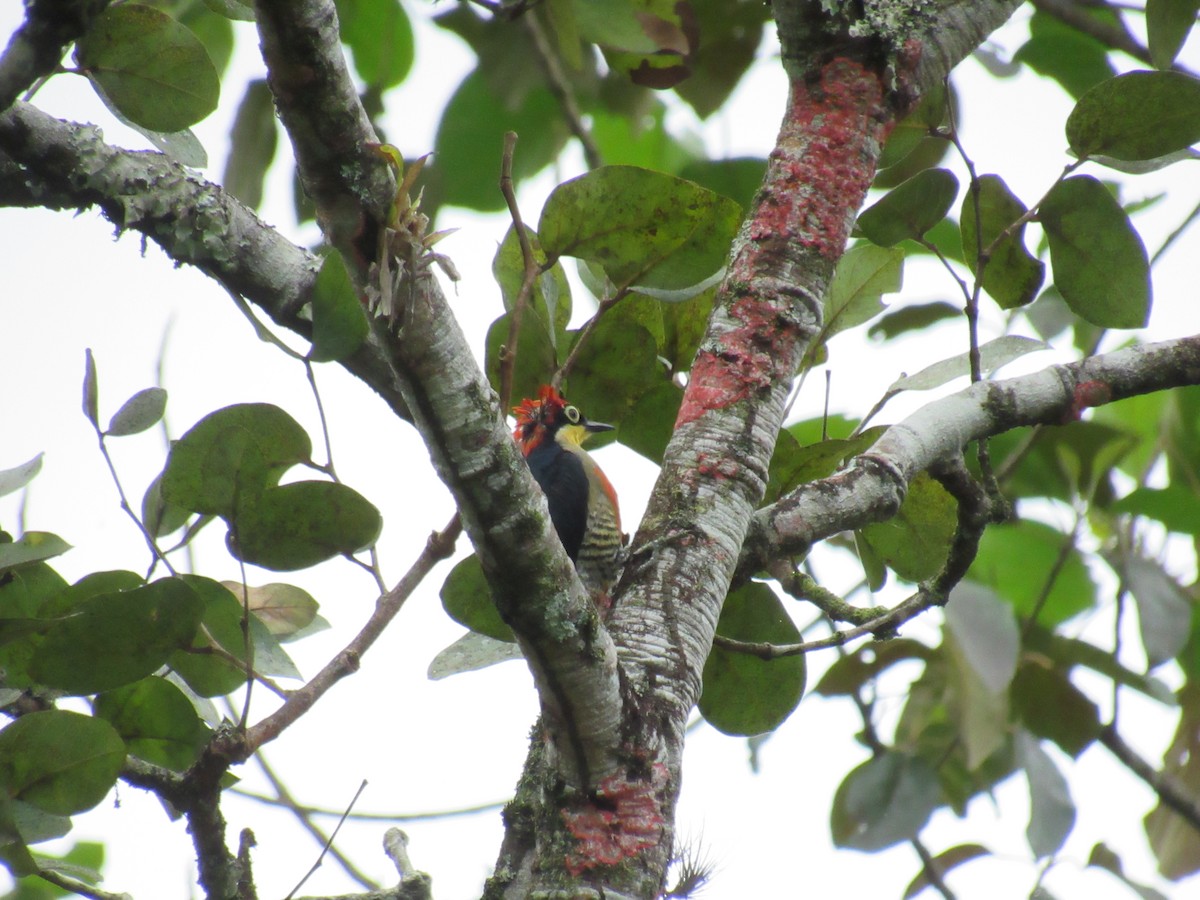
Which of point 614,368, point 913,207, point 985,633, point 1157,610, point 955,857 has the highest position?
point 913,207

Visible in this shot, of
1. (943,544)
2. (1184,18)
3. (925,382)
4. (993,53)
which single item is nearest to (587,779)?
(943,544)

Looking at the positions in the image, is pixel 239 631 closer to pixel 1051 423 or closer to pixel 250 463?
pixel 250 463

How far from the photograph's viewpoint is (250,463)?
149 centimetres

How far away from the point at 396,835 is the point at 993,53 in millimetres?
2432

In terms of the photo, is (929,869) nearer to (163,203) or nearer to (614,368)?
(614,368)

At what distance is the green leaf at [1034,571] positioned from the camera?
3.26 m

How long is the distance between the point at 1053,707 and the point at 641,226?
6.59 feet

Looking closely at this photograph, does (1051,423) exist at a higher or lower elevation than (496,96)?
lower

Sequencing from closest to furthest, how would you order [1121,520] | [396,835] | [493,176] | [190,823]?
[190,823] → [396,835] → [493,176] → [1121,520]

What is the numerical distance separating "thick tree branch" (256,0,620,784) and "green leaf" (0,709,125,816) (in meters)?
0.51

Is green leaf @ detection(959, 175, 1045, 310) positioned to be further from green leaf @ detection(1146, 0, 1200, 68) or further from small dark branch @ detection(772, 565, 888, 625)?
small dark branch @ detection(772, 565, 888, 625)

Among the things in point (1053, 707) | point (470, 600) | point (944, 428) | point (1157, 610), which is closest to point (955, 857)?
point (1053, 707)

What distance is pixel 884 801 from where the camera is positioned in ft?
9.52

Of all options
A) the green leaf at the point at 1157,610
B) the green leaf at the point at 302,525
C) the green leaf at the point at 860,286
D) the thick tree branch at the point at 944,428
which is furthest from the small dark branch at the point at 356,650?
the green leaf at the point at 1157,610
